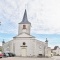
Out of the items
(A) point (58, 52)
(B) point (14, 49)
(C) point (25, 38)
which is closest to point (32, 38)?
(C) point (25, 38)

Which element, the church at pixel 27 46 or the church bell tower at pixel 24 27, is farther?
the church bell tower at pixel 24 27

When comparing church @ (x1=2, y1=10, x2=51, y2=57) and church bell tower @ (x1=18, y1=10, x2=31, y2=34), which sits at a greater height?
church bell tower @ (x1=18, y1=10, x2=31, y2=34)

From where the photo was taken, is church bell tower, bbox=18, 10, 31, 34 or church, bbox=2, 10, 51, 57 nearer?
church, bbox=2, 10, 51, 57

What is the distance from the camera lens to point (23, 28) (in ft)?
248

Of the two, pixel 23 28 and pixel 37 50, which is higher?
pixel 23 28

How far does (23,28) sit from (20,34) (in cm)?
384

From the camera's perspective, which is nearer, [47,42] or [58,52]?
[47,42]

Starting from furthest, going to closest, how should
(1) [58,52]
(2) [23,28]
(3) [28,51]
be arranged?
(1) [58,52] → (2) [23,28] → (3) [28,51]

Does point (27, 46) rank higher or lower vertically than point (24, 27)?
lower

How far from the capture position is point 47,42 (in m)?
74.0

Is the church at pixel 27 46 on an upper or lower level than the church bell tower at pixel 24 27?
lower

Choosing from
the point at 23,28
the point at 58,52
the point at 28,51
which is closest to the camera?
the point at 28,51

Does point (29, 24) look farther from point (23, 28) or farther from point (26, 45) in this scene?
point (26, 45)

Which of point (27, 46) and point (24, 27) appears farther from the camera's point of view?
point (24, 27)
